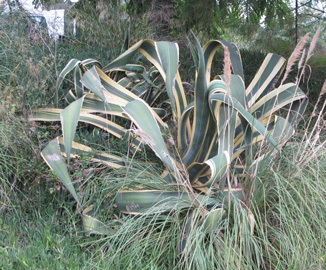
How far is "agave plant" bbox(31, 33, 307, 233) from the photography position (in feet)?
7.55

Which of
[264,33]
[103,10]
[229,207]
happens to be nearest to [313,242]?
[229,207]

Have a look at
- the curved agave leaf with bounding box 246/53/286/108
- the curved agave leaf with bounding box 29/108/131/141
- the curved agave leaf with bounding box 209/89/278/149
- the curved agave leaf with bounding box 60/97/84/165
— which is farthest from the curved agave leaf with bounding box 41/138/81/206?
the curved agave leaf with bounding box 246/53/286/108

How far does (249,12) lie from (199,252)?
4697mm

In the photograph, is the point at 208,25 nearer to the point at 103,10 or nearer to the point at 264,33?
the point at 264,33

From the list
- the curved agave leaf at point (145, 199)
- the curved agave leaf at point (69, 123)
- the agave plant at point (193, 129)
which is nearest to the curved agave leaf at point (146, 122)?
the agave plant at point (193, 129)

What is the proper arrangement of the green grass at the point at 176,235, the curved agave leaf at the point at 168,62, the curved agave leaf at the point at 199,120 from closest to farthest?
the green grass at the point at 176,235 → the curved agave leaf at the point at 199,120 → the curved agave leaf at the point at 168,62

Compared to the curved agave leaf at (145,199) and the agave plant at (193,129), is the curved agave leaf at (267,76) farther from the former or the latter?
the curved agave leaf at (145,199)

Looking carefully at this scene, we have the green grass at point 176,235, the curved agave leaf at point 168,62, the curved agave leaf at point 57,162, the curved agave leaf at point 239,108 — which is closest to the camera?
the green grass at point 176,235

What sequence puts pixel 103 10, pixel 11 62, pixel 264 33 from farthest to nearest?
pixel 264 33 < pixel 103 10 < pixel 11 62

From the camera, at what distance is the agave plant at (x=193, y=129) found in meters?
2.30

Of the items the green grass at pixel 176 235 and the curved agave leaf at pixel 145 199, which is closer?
the green grass at pixel 176 235

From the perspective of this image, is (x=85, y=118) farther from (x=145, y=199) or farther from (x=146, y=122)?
(x=145, y=199)

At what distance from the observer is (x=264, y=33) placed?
21.9 ft

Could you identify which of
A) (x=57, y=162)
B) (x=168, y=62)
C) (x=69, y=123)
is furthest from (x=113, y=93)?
(x=57, y=162)
